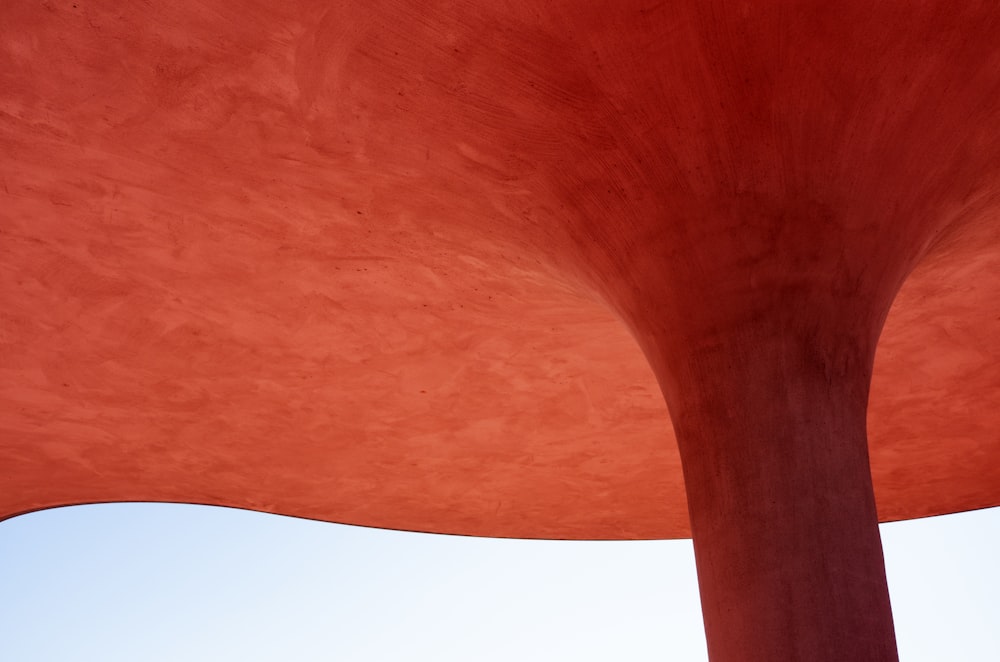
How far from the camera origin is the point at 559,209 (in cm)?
707

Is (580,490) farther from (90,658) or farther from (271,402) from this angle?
(90,658)

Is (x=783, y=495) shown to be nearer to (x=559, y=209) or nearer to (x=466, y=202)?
(x=559, y=209)

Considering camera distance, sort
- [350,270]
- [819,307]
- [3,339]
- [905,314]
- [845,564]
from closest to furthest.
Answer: [845,564] < [819,307] < [350,270] < [3,339] < [905,314]

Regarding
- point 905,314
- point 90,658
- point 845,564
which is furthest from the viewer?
point 90,658

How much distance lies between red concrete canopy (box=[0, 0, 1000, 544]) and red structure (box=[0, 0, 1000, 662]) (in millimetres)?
22

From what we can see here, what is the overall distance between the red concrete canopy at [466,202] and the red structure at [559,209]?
2 cm

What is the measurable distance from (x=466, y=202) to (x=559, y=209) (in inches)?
29.6

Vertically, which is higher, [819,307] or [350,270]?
[350,270]

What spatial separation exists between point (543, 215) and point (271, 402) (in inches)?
183

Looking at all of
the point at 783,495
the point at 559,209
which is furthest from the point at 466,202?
the point at 783,495

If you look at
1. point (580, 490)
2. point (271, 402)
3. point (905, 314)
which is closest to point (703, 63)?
point (905, 314)

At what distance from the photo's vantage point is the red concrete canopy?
6227mm

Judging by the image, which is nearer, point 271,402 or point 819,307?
point 819,307

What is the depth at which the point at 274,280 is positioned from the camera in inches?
349
